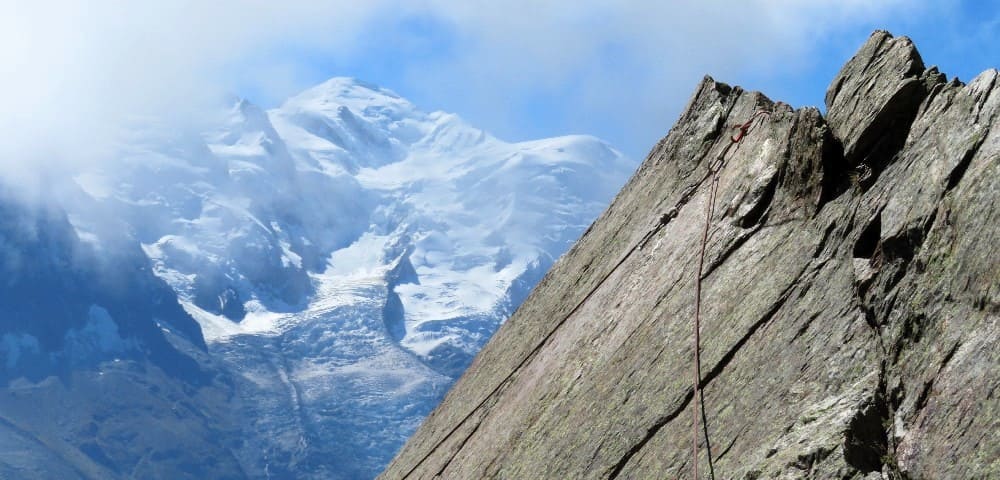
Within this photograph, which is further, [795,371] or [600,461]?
[600,461]

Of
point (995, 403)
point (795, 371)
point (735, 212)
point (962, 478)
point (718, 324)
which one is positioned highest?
point (735, 212)

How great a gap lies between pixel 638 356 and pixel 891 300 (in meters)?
4.05

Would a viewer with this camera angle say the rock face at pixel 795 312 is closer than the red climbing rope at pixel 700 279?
Yes

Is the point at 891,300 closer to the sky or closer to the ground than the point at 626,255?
closer to the ground

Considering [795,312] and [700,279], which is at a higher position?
[700,279]

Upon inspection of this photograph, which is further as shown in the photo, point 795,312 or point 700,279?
point 700,279

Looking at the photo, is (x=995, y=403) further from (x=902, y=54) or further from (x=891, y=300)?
(x=902, y=54)

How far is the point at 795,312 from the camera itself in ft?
39.6

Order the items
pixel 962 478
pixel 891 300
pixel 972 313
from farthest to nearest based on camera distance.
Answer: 1. pixel 891 300
2. pixel 972 313
3. pixel 962 478

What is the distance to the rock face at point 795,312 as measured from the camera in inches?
399

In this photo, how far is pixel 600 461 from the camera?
525 inches

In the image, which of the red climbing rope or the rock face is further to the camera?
the red climbing rope

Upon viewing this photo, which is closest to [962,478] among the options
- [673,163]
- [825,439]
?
[825,439]

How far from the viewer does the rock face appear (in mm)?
10125
